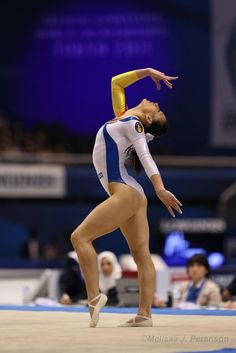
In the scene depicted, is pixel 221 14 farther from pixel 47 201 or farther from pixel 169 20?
pixel 47 201

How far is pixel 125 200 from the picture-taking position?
5598 millimetres

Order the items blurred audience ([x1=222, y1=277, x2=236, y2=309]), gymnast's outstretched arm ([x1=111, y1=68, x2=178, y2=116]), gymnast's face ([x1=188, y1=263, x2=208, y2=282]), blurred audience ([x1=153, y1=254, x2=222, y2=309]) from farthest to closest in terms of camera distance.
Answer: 1. blurred audience ([x1=222, y1=277, x2=236, y2=309])
2. gymnast's face ([x1=188, y1=263, x2=208, y2=282])
3. blurred audience ([x1=153, y1=254, x2=222, y2=309])
4. gymnast's outstretched arm ([x1=111, y1=68, x2=178, y2=116])

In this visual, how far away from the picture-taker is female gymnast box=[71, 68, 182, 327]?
5.53m

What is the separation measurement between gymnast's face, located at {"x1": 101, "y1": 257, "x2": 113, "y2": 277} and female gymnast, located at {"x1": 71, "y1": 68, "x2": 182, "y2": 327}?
4177 mm

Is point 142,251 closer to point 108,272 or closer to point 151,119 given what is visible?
point 151,119

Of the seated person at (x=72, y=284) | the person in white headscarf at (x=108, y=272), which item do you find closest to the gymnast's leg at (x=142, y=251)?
the seated person at (x=72, y=284)

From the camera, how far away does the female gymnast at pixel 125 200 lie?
553 cm

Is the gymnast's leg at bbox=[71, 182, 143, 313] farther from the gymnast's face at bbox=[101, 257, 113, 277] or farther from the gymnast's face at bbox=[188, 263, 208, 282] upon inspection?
the gymnast's face at bbox=[101, 257, 113, 277]

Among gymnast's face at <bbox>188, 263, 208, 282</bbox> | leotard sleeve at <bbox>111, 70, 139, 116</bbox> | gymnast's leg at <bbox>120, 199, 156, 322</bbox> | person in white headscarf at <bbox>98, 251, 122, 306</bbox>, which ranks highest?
leotard sleeve at <bbox>111, 70, 139, 116</bbox>

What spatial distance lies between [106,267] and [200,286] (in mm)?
1312

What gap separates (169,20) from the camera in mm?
18641

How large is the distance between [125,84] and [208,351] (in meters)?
2.45

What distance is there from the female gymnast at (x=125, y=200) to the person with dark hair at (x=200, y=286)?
316cm

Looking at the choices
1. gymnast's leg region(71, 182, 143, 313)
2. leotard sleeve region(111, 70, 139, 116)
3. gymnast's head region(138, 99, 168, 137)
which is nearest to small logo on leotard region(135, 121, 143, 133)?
gymnast's head region(138, 99, 168, 137)
